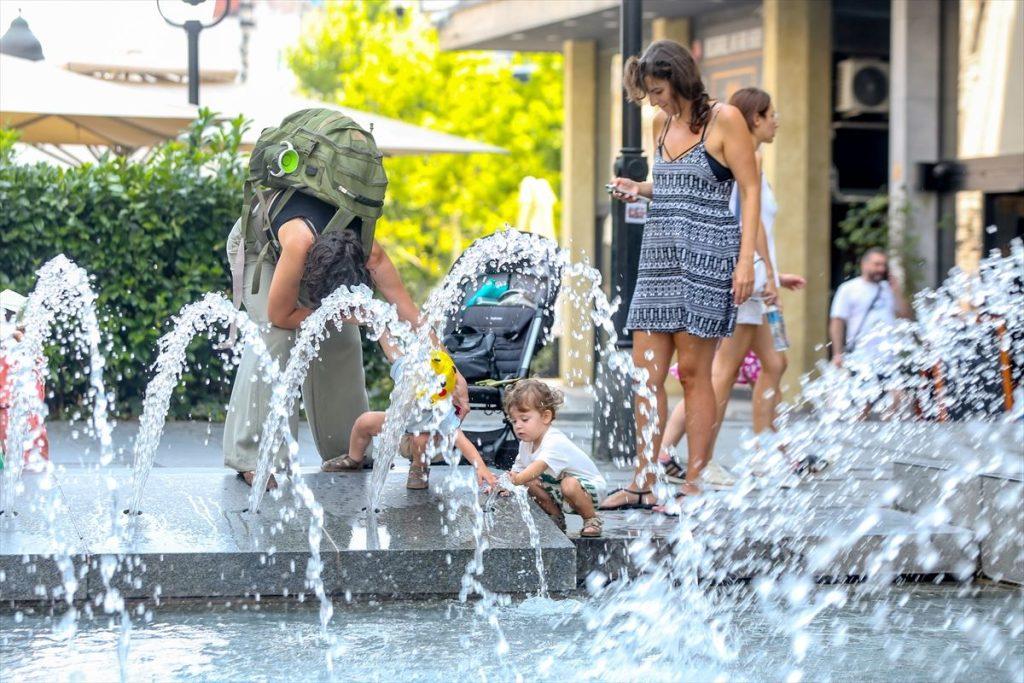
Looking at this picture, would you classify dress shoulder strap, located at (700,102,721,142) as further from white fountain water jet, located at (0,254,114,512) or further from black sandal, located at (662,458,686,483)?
white fountain water jet, located at (0,254,114,512)

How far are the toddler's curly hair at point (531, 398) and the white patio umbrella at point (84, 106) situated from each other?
7.04 m

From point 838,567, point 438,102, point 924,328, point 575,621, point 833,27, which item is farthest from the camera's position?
point 438,102

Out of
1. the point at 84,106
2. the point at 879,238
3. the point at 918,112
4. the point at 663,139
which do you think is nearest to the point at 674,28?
the point at 918,112

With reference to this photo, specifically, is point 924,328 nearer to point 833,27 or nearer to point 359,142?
point 833,27

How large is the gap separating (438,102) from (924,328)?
23158 mm

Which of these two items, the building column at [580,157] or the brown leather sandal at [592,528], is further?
the building column at [580,157]

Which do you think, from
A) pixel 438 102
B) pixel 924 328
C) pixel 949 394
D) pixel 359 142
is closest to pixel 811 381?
pixel 924 328

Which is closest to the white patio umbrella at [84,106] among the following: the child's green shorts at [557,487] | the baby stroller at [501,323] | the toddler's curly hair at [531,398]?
the baby stroller at [501,323]

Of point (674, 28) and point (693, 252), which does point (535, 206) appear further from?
point (693, 252)

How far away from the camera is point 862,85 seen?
15820 millimetres

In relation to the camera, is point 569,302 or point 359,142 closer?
point 359,142

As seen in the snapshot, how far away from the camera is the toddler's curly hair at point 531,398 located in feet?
20.5

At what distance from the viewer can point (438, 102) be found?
3422 cm

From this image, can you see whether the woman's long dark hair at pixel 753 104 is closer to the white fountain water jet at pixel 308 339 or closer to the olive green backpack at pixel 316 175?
the olive green backpack at pixel 316 175
